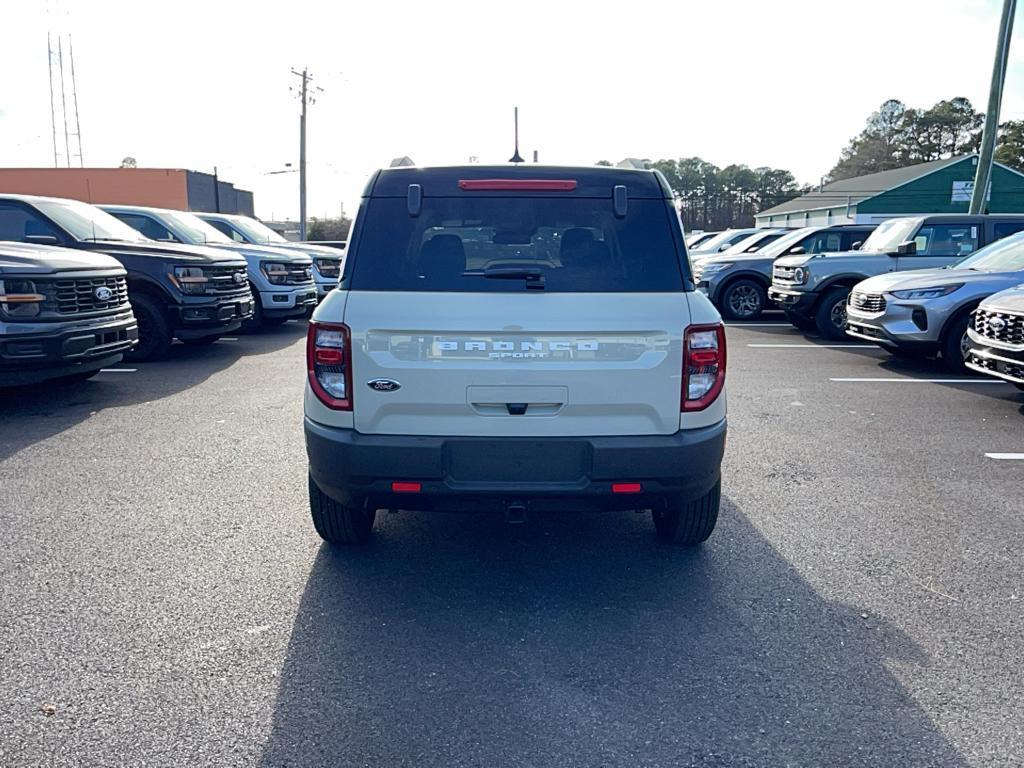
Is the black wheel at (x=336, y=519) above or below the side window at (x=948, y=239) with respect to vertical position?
below

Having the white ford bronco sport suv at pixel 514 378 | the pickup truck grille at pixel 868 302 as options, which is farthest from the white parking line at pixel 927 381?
the white ford bronco sport suv at pixel 514 378

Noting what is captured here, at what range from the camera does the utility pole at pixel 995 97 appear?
16734mm

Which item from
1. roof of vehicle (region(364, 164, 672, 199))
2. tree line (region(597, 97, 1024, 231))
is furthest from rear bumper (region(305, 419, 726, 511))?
tree line (region(597, 97, 1024, 231))

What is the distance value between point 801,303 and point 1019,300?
5.41 metres

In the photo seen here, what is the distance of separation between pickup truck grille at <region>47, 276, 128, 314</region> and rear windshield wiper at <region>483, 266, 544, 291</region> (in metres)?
5.18

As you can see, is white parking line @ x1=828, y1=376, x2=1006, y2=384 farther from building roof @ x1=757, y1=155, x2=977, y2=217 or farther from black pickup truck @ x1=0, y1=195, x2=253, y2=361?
building roof @ x1=757, y1=155, x2=977, y2=217

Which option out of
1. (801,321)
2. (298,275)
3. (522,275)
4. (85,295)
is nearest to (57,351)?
(85,295)

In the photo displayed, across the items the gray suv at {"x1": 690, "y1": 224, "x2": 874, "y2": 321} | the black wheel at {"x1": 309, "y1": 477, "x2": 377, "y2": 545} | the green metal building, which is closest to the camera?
the black wheel at {"x1": 309, "y1": 477, "x2": 377, "y2": 545}

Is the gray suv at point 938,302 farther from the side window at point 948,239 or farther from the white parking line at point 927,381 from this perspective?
the side window at point 948,239

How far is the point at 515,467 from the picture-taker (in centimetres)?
330

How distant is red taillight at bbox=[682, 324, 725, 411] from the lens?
3350 mm

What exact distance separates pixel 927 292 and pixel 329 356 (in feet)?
25.1

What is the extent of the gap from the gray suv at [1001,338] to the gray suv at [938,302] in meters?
1.33

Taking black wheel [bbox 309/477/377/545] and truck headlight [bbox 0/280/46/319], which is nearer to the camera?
black wheel [bbox 309/477/377/545]
